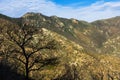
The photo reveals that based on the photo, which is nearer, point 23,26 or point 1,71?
point 23,26

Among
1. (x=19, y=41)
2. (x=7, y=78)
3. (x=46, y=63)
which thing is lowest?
(x=7, y=78)

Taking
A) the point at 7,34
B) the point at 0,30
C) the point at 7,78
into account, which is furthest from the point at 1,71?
the point at 7,34

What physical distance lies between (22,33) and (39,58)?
5578mm

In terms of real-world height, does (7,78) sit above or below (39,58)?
below

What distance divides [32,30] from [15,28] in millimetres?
2936

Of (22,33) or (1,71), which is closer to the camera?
(22,33)

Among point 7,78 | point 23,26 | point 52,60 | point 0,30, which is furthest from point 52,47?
point 7,78

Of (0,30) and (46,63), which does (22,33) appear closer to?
(46,63)

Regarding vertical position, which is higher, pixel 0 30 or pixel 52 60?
pixel 0 30

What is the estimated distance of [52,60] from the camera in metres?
51.2

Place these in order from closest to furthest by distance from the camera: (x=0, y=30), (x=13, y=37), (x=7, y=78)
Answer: (x=13, y=37)
(x=0, y=30)
(x=7, y=78)

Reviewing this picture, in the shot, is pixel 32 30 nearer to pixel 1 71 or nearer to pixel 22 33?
pixel 22 33

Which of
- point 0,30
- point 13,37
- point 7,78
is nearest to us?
point 13,37

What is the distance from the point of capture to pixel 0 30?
57500mm
